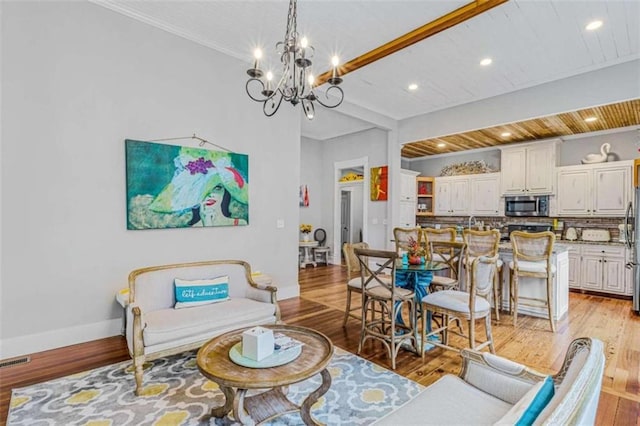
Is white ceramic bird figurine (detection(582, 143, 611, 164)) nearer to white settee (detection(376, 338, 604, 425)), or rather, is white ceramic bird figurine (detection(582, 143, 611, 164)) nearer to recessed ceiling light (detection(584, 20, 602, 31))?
recessed ceiling light (detection(584, 20, 602, 31))

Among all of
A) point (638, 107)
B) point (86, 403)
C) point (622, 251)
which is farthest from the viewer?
point (622, 251)

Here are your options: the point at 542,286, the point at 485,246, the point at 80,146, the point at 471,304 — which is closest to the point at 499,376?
the point at 471,304

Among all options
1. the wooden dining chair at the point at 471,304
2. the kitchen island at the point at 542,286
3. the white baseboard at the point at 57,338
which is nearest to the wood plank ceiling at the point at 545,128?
the kitchen island at the point at 542,286

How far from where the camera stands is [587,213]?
5.69 meters

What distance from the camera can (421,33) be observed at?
3.60 meters

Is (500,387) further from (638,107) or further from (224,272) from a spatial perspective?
(638,107)

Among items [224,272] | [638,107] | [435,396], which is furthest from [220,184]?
[638,107]

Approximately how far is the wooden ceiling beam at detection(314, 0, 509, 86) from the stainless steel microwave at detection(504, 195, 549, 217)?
430cm

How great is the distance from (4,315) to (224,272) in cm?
190

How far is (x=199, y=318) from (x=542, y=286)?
161 inches

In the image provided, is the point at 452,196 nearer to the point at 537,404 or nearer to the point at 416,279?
the point at 416,279

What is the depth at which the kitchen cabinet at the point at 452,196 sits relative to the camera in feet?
24.3

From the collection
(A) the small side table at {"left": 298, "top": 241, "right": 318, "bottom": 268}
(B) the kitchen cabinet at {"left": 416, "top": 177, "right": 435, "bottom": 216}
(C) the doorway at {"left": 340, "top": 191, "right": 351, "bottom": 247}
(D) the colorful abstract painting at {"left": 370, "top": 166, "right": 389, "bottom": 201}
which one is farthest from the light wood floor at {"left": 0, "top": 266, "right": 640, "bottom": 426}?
(C) the doorway at {"left": 340, "top": 191, "right": 351, "bottom": 247}

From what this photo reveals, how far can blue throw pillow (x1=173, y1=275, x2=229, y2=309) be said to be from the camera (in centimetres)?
304
